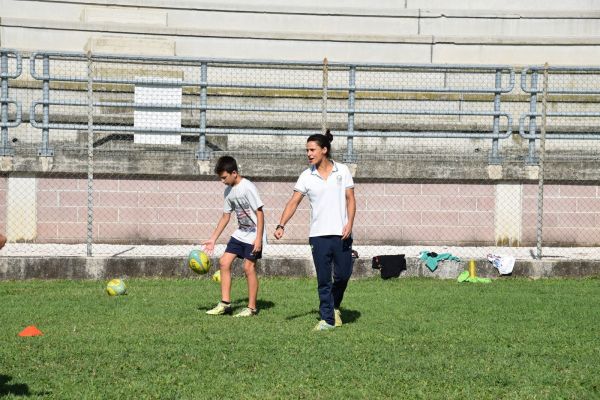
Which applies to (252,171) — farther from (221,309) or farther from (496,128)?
(221,309)

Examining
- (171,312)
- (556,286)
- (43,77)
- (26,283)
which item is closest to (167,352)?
(171,312)

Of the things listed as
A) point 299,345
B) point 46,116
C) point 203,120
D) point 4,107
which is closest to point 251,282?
point 299,345

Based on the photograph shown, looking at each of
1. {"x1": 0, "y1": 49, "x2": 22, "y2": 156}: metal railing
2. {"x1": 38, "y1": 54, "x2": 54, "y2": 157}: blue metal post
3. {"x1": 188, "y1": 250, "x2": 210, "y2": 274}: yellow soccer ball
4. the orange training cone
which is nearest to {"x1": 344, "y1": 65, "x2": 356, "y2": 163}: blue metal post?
{"x1": 188, "y1": 250, "x2": 210, "y2": 274}: yellow soccer ball

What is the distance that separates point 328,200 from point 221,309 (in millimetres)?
1888

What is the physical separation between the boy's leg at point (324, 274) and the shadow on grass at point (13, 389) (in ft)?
10.7

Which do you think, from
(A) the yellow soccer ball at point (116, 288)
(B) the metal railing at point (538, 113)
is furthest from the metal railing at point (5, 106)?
(B) the metal railing at point (538, 113)

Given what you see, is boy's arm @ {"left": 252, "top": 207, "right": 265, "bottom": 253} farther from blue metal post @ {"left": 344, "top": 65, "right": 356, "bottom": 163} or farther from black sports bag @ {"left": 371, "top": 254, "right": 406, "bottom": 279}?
blue metal post @ {"left": 344, "top": 65, "right": 356, "bottom": 163}

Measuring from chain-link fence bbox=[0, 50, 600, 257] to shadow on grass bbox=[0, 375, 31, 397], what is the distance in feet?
22.8

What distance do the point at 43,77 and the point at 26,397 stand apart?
889cm

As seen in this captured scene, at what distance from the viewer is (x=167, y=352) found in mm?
8547

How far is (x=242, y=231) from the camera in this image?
36.0 ft

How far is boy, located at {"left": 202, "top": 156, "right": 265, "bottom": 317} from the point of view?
1069cm

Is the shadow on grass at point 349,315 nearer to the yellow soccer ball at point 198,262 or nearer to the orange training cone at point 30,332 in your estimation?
the yellow soccer ball at point 198,262

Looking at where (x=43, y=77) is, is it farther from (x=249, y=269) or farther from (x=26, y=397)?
(x=26, y=397)
